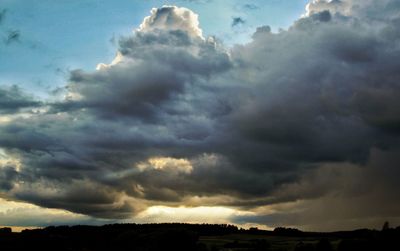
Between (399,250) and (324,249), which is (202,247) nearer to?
(324,249)

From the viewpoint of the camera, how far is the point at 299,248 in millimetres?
165375

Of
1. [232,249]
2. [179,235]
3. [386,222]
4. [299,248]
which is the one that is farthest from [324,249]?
[179,235]

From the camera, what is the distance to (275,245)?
648 feet

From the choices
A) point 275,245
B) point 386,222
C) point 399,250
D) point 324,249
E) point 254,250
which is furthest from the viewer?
point 275,245

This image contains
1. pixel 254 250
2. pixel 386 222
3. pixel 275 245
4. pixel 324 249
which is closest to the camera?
pixel 386 222

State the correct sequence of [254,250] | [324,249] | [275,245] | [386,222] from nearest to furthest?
[386,222]
[324,249]
[254,250]
[275,245]

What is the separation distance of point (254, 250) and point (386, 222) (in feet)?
167

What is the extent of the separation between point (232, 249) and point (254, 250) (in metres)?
11.6

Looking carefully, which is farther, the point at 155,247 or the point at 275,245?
the point at 275,245

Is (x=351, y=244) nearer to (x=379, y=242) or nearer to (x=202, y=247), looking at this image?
(x=379, y=242)

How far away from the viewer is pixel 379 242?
138 metres

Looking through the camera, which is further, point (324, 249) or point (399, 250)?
point (324, 249)

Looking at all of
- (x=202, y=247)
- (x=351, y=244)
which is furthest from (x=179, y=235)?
(x=351, y=244)

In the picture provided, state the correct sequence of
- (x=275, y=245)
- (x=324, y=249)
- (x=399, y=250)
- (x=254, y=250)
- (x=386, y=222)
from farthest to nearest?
(x=275, y=245)
(x=254, y=250)
(x=324, y=249)
(x=386, y=222)
(x=399, y=250)
